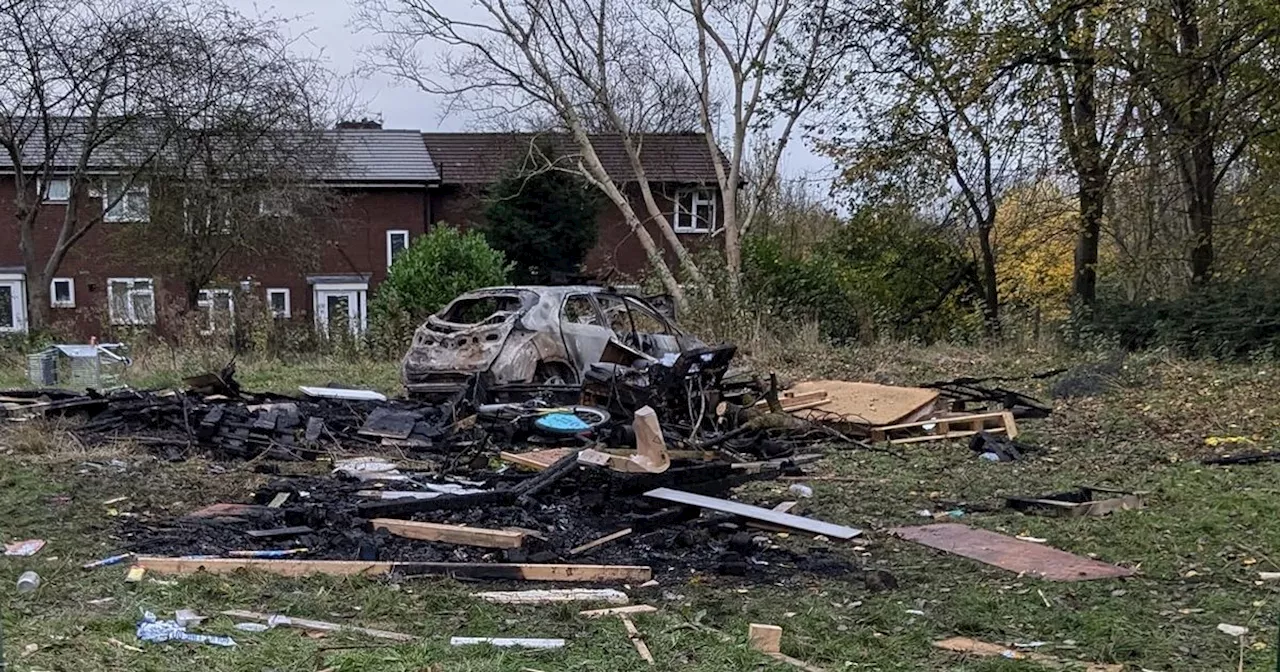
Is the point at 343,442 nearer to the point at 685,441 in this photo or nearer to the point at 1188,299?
the point at 685,441

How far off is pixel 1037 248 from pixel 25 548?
23.1 meters

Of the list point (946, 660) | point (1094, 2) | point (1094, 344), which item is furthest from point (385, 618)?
point (1094, 344)

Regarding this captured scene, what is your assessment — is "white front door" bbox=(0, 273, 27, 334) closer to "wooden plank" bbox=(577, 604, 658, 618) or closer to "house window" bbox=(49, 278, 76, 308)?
"house window" bbox=(49, 278, 76, 308)

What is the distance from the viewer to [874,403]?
33.4 feet

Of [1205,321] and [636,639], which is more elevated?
[1205,321]

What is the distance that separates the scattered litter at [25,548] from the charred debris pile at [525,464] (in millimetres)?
443

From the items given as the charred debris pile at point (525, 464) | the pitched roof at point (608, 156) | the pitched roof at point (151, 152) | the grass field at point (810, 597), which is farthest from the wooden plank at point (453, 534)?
the pitched roof at point (608, 156)

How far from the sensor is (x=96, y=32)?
65.7 feet

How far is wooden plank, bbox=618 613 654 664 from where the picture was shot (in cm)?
375

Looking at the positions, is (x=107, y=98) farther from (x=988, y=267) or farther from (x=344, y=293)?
(x=988, y=267)

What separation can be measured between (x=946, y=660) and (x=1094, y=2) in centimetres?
1210

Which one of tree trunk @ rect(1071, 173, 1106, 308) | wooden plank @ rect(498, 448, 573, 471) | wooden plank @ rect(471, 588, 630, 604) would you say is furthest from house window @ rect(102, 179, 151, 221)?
wooden plank @ rect(471, 588, 630, 604)

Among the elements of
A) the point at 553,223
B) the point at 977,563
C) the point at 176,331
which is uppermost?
the point at 553,223

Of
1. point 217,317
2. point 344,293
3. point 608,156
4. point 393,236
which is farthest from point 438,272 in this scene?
point 608,156
